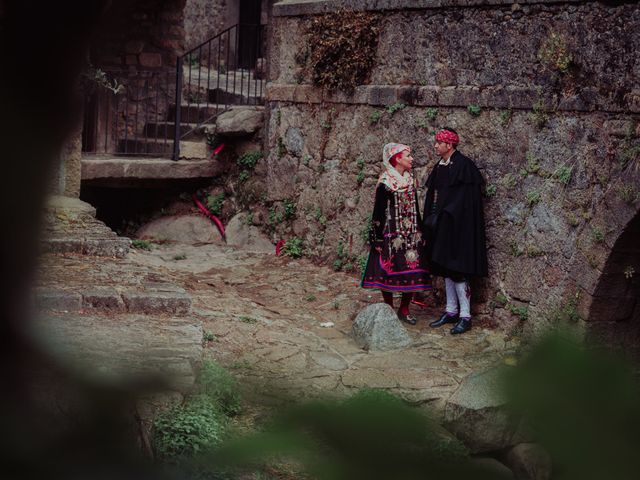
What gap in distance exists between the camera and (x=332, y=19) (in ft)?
30.3

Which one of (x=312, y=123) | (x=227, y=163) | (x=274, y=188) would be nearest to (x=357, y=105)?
(x=312, y=123)

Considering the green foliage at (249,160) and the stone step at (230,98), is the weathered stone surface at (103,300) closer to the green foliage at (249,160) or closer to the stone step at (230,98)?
the green foliage at (249,160)

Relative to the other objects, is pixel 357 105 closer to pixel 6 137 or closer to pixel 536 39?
pixel 536 39

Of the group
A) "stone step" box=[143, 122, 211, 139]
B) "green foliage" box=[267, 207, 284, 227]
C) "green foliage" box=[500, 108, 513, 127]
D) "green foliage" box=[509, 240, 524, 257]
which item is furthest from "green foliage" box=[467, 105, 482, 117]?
"stone step" box=[143, 122, 211, 139]

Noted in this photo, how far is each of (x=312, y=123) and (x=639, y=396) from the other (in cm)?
934

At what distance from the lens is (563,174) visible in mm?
7152

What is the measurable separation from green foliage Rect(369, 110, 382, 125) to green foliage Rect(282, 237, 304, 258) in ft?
5.20

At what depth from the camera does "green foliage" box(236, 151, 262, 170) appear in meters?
10.8

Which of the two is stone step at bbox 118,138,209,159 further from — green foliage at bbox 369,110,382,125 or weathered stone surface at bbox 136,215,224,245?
green foliage at bbox 369,110,382,125

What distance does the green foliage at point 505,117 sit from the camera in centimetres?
757

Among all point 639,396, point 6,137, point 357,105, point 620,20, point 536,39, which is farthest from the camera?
point 357,105

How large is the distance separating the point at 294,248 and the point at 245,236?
86 cm

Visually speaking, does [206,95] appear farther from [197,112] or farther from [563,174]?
[563,174]

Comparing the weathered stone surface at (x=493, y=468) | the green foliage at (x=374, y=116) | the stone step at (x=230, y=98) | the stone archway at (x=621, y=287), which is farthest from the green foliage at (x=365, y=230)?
the weathered stone surface at (x=493, y=468)
